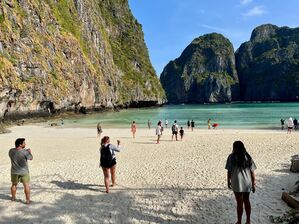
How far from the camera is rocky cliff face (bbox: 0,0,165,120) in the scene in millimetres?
48938

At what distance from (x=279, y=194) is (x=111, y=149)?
507cm


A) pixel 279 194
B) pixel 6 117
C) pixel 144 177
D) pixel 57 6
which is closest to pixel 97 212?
pixel 144 177

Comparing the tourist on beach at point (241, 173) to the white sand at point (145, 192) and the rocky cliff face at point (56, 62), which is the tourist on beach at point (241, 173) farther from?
the rocky cliff face at point (56, 62)

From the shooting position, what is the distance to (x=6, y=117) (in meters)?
46.0

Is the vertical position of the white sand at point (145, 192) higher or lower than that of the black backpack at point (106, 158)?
lower

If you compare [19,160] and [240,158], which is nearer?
[240,158]

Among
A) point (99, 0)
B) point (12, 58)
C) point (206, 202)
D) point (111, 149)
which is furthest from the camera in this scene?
point (99, 0)

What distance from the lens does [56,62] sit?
64562 mm

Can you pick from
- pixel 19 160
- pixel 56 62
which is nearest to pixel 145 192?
pixel 19 160

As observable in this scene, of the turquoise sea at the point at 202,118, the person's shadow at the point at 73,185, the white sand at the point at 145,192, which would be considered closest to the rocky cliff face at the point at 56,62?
the turquoise sea at the point at 202,118

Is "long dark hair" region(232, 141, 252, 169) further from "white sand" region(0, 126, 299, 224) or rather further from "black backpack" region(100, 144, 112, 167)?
"black backpack" region(100, 144, 112, 167)

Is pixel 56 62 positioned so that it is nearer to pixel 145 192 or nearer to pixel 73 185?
pixel 73 185

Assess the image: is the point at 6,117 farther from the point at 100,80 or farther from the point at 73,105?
the point at 100,80

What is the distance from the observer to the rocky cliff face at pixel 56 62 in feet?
161
